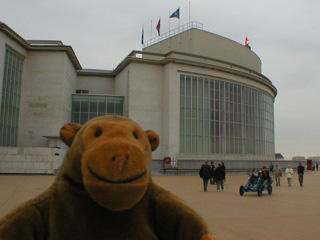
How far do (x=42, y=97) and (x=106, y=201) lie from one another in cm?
3059

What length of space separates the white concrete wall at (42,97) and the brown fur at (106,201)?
2865 centimetres

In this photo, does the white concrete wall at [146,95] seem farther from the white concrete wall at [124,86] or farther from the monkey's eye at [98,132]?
the monkey's eye at [98,132]

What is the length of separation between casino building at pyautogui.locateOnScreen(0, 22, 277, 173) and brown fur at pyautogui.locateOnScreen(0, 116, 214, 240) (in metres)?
26.8

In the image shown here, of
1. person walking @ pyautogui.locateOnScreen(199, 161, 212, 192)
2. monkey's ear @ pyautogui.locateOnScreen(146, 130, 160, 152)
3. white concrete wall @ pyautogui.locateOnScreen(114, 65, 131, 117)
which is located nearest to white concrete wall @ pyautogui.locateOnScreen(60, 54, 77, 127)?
white concrete wall @ pyautogui.locateOnScreen(114, 65, 131, 117)

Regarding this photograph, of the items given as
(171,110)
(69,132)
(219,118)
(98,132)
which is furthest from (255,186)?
(219,118)

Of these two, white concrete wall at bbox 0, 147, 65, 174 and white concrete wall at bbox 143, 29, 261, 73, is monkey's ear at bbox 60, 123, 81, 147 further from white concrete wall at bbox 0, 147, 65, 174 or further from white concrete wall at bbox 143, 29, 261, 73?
white concrete wall at bbox 143, 29, 261, 73

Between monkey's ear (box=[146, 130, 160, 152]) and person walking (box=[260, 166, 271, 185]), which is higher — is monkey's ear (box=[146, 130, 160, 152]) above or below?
above

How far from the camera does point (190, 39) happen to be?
117 feet

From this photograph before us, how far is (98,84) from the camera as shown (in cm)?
3888

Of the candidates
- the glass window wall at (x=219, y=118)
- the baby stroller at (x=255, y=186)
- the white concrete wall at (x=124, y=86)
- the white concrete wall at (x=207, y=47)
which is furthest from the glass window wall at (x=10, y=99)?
the baby stroller at (x=255, y=186)

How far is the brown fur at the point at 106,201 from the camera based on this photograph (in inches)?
69.2

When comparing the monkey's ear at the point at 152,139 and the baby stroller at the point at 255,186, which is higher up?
the monkey's ear at the point at 152,139

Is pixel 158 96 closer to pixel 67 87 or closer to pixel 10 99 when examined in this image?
pixel 67 87

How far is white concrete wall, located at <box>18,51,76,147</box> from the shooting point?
29.5 metres
